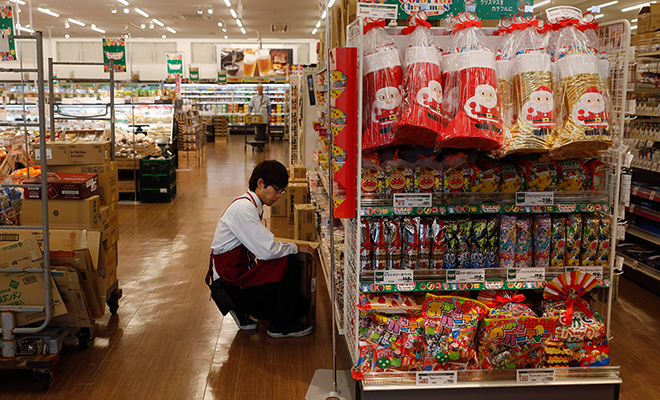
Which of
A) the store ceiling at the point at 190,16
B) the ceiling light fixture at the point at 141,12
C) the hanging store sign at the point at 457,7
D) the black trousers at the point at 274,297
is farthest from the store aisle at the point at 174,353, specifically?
the ceiling light fixture at the point at 141,12

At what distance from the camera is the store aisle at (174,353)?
9.61 feet

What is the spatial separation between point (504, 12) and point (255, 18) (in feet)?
51.5

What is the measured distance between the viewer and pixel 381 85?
7.97ft

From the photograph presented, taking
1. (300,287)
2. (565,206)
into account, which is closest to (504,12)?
(565,206)

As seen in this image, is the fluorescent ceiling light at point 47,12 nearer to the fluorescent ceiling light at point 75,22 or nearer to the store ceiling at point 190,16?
the store ceiling at point 190,16

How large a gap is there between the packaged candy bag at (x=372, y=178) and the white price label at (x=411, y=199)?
87 millimetres

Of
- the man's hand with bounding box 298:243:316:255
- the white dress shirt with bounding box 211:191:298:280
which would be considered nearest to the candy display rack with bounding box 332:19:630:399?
the white dress shirt with bounding box 211:191:298:280

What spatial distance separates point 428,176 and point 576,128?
→ 652 millimetres

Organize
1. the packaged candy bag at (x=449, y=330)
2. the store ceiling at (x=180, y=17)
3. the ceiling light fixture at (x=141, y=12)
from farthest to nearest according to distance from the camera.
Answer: the ceiling light fixture at (x=141, y=12) → the store ceiling at (x=180, y=17) → the packaged candy bag at (x=449, y=330)

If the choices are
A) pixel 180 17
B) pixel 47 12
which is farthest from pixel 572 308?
pixel 47 12

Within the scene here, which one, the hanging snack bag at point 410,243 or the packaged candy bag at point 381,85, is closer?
the packaged candy bag at point 381,85

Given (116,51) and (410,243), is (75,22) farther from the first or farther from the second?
(410,243)

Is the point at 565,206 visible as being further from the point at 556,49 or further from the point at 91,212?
the point at 91,212

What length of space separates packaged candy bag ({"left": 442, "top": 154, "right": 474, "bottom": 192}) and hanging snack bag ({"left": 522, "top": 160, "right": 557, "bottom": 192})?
0.92 ft
